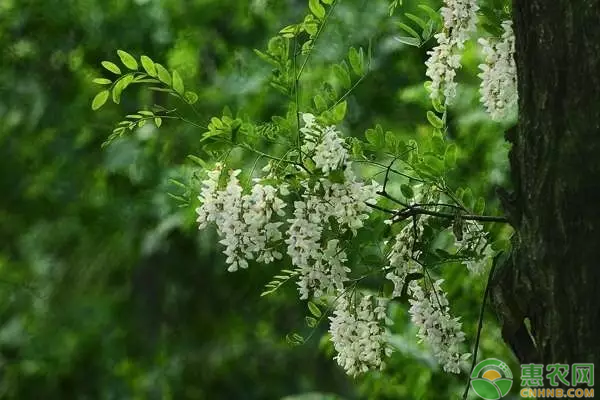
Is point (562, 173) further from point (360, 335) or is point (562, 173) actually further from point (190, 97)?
point (190, 97)

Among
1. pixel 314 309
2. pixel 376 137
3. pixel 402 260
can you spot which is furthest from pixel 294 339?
pixel 376 137

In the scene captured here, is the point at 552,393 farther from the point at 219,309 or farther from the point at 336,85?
the point at 219,309

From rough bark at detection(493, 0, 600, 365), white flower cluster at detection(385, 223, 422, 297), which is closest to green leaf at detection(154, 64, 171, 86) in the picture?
white flower cluster at detection(385, 223, 422, 297)

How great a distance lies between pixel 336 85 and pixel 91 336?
1.72m

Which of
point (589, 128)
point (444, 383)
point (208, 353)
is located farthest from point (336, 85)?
point (589, 128)

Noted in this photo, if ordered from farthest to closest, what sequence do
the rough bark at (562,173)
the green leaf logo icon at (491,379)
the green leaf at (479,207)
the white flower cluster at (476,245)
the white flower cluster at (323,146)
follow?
the green leaf logo icon at (491,379) < the green leaf at (479,207) < the white flower cluster at (476,245) < the white flower cluster at (323,146) < the rough bark at (562,173)

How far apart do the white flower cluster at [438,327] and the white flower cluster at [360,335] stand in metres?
0.06

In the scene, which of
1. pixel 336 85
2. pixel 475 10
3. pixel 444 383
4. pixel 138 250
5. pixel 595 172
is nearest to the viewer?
pixel 595 172

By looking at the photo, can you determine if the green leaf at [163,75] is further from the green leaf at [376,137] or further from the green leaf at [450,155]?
the green leaf at [450,155]

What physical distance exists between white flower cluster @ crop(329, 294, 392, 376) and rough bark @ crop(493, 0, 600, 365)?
0.33 m

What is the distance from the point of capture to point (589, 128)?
1348 mm

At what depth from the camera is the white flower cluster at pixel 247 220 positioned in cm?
162

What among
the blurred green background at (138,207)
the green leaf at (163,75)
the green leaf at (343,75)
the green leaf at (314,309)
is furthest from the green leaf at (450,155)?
the blurred green background at (138,207)

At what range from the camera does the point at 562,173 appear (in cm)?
136
